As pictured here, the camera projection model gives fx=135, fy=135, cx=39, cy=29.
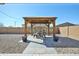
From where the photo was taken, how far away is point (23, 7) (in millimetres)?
3771

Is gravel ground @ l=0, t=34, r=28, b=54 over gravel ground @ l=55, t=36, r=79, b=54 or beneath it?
over

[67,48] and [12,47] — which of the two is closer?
[67,48]

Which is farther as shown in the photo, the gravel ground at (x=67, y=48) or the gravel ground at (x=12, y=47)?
the gravel ground at (x=12, y=47)

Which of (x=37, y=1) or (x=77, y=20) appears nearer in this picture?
(x=37, y=1)

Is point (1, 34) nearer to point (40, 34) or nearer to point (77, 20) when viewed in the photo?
point (40, 34)

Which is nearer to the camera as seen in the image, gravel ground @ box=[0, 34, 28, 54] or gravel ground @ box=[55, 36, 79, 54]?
gravel ground @ box=[55, 36, 79, 54]

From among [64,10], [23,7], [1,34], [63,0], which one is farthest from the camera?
[1,34]

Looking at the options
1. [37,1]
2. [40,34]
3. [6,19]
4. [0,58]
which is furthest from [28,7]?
[40,34]

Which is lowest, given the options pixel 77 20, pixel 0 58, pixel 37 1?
pixel 0 58

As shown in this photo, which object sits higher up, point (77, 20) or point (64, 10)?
point (64, 10)

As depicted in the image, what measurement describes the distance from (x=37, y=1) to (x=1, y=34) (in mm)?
5792

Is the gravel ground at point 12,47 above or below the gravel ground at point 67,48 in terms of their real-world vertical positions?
above

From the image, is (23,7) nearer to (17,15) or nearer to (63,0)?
(17,15)

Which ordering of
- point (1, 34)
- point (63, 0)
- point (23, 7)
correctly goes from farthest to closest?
point (1, 34), point (23, 7), point (63, 0)
